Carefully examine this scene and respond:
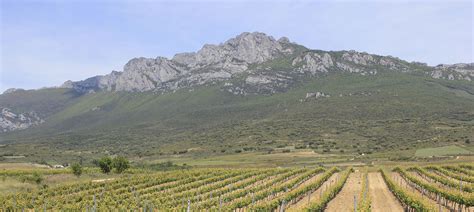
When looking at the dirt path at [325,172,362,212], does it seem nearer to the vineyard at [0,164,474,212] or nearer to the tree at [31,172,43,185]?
the vineyard at [0,164,474,212]

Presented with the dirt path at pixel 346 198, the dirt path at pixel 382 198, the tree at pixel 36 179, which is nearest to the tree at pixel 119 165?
the tree at pixel 36 179

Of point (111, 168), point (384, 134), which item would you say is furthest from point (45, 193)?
point (384, 134)

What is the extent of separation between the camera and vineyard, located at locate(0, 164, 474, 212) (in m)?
36.2

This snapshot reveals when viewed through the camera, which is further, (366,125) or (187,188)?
(366,125)

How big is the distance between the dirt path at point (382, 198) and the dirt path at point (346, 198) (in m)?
1.76

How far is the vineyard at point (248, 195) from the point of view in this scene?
119 feet

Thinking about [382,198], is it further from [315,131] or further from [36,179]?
[315,131]

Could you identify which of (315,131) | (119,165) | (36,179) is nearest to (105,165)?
(119,165)

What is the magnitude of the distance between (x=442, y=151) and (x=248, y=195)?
234 ft

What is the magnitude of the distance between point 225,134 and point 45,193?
A: 118 metres

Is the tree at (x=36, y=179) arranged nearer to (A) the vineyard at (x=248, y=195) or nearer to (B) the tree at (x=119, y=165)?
(A) the vineyard at (x=248, y=195)

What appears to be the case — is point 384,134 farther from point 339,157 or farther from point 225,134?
point 225,134

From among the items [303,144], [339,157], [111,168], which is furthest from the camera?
[303,144]

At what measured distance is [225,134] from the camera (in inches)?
6467
